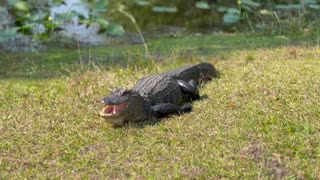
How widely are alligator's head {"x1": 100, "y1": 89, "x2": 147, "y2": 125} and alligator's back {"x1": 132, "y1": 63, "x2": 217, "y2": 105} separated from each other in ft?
0.87

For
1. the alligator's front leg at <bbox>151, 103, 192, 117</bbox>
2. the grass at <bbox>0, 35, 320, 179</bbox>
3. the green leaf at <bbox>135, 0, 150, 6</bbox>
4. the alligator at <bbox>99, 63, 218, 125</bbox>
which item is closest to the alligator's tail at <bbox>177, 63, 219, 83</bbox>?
the alligator at <bbox>99, 63, 218, 125</bbox>

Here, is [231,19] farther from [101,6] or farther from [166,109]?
[166,109]

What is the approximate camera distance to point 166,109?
4.24m

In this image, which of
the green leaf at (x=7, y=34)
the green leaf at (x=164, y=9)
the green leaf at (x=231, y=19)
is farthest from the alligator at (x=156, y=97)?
the green leaf at (x=164, y=9)

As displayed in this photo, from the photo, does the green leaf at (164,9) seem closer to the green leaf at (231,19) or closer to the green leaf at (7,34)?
the green leaf at (231,19)

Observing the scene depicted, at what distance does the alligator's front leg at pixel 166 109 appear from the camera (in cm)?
421

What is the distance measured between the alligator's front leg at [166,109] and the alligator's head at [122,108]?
119 mm

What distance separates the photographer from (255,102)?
14.4 ft

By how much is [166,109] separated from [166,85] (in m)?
0.39

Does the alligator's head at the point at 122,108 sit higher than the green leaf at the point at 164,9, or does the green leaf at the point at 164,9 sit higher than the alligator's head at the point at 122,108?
the alligator's head at the point at 122,108

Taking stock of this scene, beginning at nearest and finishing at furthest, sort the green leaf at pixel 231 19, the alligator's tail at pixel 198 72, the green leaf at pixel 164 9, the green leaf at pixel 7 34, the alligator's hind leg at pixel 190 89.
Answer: the alligator's hind leg at pixel 190 89 < the alligator's tail at pixel 198 72 < the green leaf at pixel 7 34 < the green leaf at pixel 231 19 < the green leaf at pixel 164 9

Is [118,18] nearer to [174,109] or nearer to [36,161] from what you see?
[174,109]

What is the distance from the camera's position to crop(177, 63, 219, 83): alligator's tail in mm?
5098

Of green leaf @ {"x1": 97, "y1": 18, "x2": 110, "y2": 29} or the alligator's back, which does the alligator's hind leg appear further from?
green leaf @ {"x1": 97, "y1": 18, "x2": 110, "y2": 29}
